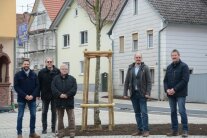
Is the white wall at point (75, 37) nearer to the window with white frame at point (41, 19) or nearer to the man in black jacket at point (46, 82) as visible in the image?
the window with white frame at point (41, 19)

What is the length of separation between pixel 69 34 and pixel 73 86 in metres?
41.3

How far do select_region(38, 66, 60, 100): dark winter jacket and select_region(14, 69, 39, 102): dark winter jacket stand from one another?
665 mm

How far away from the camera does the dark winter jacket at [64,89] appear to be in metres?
13.4

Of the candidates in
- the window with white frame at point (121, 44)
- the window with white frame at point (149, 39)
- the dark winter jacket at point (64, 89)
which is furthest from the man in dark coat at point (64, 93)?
the window with white frame at point (121, 44)

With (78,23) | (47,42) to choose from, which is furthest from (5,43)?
(47,42)

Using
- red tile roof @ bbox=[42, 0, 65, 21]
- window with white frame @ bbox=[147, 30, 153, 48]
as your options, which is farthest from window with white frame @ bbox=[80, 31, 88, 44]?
window with white frame @ bbox=[147, 30, 153, 48]

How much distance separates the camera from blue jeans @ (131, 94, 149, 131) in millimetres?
13398

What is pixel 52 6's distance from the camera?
196 ft

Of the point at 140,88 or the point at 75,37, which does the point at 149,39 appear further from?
the point at 140,88

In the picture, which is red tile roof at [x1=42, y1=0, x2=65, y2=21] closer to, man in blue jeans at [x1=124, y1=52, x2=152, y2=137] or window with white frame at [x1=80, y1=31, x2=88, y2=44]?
window with white frame at [x1=80, y1=31, x2=88, y2=44]

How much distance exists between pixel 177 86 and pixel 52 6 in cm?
4775

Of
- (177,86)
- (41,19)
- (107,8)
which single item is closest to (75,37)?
(41,19)

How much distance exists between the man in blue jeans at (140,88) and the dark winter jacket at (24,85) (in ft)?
7.56

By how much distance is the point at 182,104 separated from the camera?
13.1 metres
